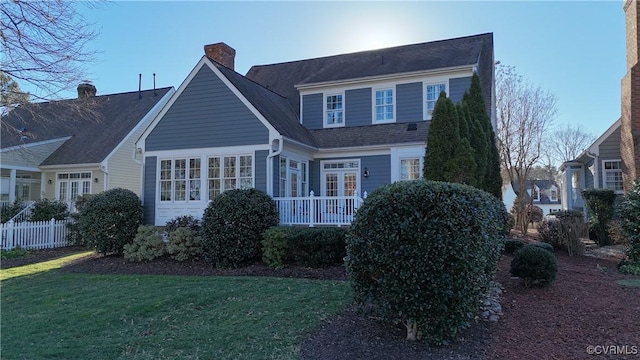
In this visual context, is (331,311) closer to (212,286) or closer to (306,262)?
(212,286)

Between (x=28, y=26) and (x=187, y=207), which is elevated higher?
(x=28, y=26)

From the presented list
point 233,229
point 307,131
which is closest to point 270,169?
point 233,229

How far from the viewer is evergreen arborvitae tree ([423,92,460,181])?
10.8m

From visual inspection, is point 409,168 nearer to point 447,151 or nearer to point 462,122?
point 462,122

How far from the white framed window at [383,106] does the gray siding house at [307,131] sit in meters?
0.04

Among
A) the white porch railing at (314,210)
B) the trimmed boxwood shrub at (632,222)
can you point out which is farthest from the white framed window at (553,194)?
the white porch railing at (314,210)

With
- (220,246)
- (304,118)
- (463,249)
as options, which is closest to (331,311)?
(463,249)

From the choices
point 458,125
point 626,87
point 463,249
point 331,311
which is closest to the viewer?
point 463,249

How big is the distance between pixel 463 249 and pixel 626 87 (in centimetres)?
1419

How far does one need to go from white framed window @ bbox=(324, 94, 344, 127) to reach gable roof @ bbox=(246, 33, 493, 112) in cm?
71

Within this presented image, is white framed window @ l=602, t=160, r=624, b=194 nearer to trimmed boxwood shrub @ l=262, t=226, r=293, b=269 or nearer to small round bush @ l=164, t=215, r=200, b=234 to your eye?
trimmed boxwood shrub @ l=262, t=226, r=293, b=269

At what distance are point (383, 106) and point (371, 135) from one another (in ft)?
4.71

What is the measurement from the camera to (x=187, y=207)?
13570 millimetres

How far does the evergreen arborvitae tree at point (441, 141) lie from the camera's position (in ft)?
35.3
